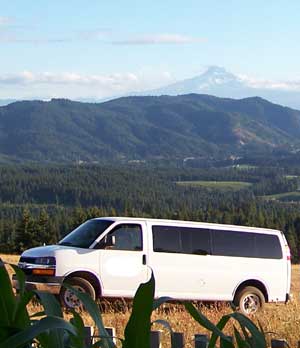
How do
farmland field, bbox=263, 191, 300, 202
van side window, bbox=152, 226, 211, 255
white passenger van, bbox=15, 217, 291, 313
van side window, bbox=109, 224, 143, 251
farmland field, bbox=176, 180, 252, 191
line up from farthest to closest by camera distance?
farmland field, bbox=176, 180, 252, 191 < farmland field, bbox=263, 191, 300, 202 < van side window, bbox=152, 226, 211, 255 < van side window, bbox=109, 224, 143, 251 < white passenger van, bbox=15, 217, 291, 313

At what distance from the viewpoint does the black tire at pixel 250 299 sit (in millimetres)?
12875

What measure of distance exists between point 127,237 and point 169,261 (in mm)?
805

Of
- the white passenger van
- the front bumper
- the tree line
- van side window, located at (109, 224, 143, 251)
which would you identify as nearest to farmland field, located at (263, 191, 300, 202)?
the tree line

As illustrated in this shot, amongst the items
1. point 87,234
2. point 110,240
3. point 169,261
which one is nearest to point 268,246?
point 169,261

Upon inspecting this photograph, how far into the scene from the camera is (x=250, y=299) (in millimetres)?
12969

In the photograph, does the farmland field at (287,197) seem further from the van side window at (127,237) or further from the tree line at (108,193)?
the van side window at (127,237)

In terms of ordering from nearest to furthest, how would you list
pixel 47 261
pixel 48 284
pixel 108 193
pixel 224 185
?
pixel 48 284 → pixel 47 261 → pixel 108 193 → pixel 224 185

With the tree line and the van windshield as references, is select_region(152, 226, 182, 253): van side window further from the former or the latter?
the tree line

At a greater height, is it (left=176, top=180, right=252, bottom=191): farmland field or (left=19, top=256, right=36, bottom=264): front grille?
(left=19, top=256, right=36, bottom=264): front grille

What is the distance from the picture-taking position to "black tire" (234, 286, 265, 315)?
12875mm

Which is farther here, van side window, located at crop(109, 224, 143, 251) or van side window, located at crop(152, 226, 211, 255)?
van side window, located at crop(152, 226, 211, 255)

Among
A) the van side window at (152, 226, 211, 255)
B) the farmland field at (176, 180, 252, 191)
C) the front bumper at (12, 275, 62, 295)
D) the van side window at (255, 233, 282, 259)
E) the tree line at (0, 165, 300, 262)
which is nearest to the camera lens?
the front bumper at (12, 275, 62, 295)

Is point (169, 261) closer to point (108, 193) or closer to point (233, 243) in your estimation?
point (233, 243)

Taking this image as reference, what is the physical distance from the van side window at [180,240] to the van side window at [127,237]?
0.88ft
